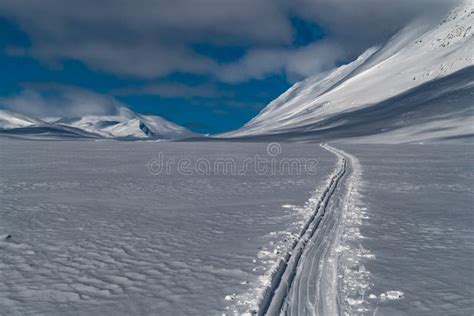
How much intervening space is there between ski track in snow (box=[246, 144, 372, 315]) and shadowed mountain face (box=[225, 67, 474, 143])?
9618 cm

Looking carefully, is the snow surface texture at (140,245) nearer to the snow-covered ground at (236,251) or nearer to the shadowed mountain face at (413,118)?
the snow-covered ground at (236,251)

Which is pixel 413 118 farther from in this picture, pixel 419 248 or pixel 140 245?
pixel 140 245

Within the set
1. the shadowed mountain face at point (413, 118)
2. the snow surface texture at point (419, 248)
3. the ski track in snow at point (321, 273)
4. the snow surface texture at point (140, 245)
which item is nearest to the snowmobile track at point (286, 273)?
the ski track in snow at point (321, 273)

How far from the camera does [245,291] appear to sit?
7.50 m

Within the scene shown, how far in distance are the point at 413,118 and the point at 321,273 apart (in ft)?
473

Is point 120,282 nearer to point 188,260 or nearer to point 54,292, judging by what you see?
point 54,292

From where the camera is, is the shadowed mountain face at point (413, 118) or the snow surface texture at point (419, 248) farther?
the shadowed mountain face at point (413, 118)

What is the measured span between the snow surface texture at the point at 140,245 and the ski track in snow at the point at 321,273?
0.41 metres

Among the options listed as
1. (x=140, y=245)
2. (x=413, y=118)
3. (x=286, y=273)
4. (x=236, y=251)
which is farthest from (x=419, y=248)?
(x=413, y=118)

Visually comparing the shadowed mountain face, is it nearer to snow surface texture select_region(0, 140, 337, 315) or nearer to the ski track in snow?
snow surface texture select_region(0, 140, 337, 315)

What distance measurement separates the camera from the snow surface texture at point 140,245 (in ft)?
23.6

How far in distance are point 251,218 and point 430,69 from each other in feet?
680

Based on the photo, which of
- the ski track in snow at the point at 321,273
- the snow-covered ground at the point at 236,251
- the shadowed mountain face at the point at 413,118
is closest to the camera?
the ski track in snow at the point at 321,273

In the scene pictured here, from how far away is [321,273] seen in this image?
8.14 m
